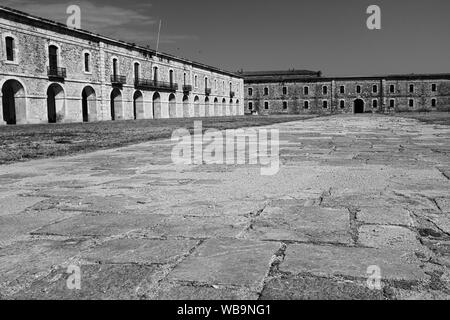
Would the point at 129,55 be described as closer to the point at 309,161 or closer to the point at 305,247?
the point at 309,161

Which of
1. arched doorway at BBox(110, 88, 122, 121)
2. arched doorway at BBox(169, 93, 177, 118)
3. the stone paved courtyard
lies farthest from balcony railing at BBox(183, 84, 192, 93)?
the stone paved courtyard

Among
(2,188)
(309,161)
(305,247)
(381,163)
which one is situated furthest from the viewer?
(309,161)

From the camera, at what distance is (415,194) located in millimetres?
3633

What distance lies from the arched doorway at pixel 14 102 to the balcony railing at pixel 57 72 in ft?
7.05

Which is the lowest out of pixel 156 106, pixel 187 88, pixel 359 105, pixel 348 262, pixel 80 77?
pixel 348 262

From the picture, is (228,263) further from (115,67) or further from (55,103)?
(115,67)

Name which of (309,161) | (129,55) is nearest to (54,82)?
(129,55)

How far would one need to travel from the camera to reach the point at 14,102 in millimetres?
23719

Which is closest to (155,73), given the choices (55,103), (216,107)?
(55,103)

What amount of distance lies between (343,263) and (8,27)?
78.8 feet

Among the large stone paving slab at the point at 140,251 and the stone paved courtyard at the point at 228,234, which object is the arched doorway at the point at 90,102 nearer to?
the stone paved courtyard at the point at 228,234

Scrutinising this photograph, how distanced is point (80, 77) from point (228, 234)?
27225 millimetres

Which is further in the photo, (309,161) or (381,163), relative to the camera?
(309,161)

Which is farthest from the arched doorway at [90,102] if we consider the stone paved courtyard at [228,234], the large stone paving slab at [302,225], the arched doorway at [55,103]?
the large stone paving slab at [302,225]
